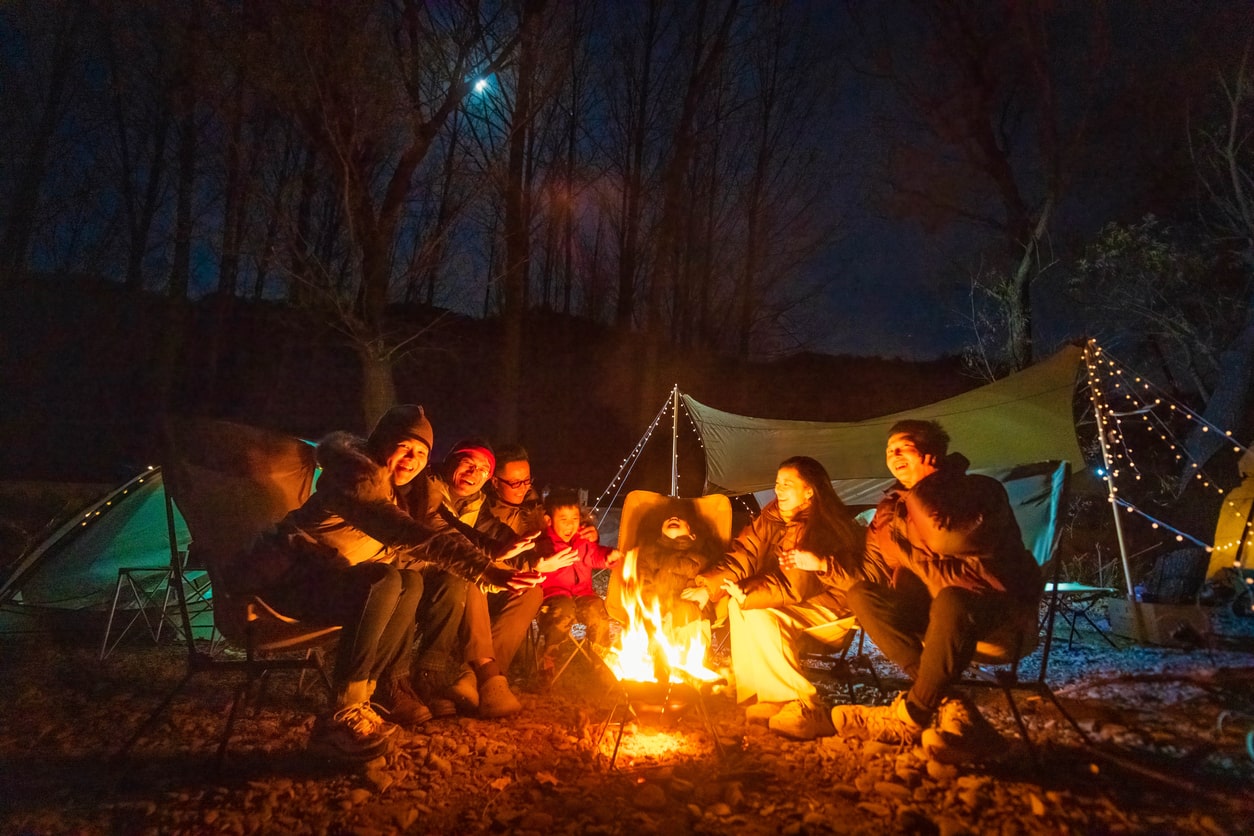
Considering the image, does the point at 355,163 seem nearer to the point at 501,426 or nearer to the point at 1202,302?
the point at 501,426

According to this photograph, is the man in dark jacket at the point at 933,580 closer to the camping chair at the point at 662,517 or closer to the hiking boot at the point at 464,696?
the camping chair at the point at 662,517

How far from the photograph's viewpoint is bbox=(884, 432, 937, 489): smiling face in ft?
9.61

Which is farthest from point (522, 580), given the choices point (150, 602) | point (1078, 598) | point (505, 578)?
point (1078, 598)

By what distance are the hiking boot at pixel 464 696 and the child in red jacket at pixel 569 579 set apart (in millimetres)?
535

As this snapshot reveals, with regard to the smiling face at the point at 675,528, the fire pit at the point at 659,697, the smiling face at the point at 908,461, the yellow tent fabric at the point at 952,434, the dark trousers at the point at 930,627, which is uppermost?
the yellow tent fabric at the point at 952,434

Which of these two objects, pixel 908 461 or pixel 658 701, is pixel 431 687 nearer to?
pixel 658 701

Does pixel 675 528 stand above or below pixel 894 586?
above

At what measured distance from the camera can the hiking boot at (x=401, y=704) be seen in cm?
287

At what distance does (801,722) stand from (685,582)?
802mm

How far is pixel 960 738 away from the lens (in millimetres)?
2559

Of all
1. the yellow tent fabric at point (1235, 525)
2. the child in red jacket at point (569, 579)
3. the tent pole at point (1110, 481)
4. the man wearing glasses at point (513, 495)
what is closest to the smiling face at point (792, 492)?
the child in red jacket at point (569, 579)

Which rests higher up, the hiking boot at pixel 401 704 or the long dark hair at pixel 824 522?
the long dark hair at pixel 824 522

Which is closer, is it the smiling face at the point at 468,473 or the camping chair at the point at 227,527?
the camping chair at the point at 227,527

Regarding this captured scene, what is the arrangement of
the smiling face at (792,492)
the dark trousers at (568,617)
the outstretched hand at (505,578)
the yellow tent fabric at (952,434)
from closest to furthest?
the outstretched hand at (505,578)
the smiling face at (792,492)
the dark trousers at (568,617)
the yellow tent fabric at (952,434)
